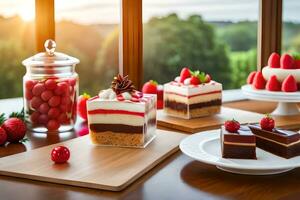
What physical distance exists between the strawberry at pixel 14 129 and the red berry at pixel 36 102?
10 centimetres

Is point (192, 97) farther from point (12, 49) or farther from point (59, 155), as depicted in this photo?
point (12, 49)

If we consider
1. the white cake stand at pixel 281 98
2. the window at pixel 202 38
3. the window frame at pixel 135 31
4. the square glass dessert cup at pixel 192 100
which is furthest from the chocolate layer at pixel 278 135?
the window at pixel 202 38

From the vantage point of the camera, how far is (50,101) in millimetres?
1790

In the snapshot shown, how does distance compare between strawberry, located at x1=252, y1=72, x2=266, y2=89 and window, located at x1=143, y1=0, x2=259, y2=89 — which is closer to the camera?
strawberry, located at x1=252, y1=72, x2=266, y2=89

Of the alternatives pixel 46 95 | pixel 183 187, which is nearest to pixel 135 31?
pixel 46 95

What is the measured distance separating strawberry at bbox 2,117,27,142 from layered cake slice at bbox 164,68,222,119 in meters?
0.57

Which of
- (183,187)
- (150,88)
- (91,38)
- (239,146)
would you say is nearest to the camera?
(183,187)

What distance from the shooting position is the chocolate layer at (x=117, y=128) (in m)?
1.62

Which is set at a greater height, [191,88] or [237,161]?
[191,88]

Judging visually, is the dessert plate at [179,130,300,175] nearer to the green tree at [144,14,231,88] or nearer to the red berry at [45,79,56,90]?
the red berry at [45,79,56,90]

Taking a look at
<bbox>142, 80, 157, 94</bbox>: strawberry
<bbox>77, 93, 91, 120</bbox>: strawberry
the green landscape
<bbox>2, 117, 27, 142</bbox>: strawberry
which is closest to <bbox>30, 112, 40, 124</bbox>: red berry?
<bbox>2, 117, 27, 142</bbox>: strawberry

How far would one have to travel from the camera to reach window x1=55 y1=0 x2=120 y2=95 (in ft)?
8.25

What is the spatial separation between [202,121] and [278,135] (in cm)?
55

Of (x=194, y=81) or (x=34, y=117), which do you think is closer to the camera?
(x=34, y=117)
